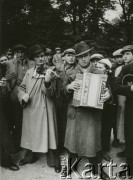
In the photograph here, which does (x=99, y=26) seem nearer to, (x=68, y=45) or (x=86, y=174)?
(x=68, y=45)

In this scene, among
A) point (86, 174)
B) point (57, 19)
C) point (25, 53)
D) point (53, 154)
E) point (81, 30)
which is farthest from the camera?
point (81, 30)

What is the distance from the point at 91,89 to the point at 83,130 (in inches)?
30.0

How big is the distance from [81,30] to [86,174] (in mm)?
8006

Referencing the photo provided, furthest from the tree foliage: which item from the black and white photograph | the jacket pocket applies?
the jacket pocket

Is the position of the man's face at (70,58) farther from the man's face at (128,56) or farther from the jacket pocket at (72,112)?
the jacket pocket at (72,112)

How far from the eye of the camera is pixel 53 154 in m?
5.21

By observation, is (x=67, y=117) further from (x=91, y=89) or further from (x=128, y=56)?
(x=128, y=56)

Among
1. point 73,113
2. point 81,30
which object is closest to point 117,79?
point 73,113

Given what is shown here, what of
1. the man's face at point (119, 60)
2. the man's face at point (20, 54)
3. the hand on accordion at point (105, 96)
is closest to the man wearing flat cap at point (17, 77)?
the man's face at point (20, 54)

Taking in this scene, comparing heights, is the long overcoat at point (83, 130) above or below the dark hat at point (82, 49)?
below

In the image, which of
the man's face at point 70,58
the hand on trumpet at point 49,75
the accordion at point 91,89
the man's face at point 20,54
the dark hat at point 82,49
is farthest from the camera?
the man's face at point 20,54

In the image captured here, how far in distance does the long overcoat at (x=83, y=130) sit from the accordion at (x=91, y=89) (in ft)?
1.19

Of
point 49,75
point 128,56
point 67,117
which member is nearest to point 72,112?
point 67,117

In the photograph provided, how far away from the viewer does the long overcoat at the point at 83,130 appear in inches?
179
